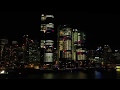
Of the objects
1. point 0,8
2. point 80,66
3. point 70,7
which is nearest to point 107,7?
point 70,7

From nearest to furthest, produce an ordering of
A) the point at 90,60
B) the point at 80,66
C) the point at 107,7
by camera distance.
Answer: the point at 107,7 < the point at 90,60 < the point at 80,66

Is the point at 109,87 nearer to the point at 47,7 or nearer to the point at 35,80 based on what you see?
the point at 35,80

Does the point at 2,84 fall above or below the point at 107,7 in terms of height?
below

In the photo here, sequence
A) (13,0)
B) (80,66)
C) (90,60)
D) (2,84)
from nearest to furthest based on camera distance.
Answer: (2,84), (13,0), (90,60), (80,66)

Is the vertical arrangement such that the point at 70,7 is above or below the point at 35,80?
above

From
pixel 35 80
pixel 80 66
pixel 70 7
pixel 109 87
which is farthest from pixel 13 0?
pixel 80 66

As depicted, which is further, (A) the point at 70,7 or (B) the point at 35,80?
(A) the point at 70,7

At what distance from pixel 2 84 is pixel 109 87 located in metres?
1.16

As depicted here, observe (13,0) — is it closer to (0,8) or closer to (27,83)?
(0,8)

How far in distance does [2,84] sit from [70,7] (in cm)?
119

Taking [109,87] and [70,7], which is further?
[70,7]

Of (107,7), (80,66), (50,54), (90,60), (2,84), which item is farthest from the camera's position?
(50,54)

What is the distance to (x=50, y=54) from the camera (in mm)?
10258

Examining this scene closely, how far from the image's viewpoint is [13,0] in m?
2.15
